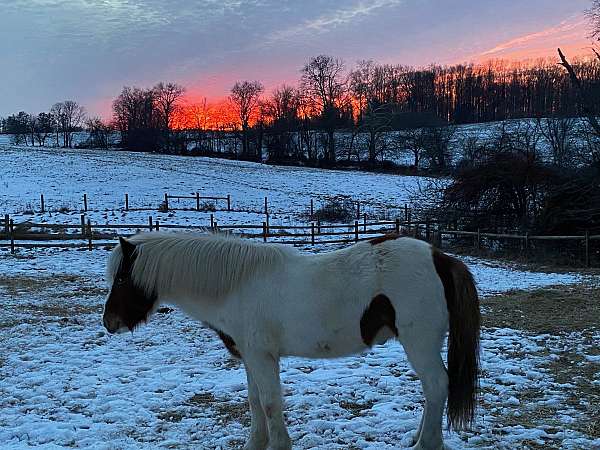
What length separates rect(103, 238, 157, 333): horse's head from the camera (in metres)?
3.57

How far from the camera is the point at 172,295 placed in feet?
11.8

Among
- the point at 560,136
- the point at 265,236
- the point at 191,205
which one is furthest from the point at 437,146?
the point at 265,236

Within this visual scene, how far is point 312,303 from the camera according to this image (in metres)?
3.26

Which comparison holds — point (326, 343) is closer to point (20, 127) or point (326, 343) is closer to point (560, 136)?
point (560, 136)

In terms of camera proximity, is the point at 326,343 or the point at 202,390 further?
the point at 202,390

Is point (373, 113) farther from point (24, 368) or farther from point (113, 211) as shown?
point (24, 368)

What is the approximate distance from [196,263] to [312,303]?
938 mm

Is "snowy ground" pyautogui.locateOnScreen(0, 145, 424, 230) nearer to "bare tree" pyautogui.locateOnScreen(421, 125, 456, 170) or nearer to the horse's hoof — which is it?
"bare tree" pyautogui.locateOnScreen(421, 125, 456, 170)

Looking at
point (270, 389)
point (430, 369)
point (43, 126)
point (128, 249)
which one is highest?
point (43, 126)

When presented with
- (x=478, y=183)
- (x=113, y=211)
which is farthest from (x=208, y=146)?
(x=478, y=183)

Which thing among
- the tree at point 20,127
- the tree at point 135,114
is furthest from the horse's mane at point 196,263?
the tree at point 20,127

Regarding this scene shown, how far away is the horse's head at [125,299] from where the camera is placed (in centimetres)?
357

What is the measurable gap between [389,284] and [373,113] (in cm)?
5003

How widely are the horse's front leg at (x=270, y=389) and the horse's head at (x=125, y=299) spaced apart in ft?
3.06
